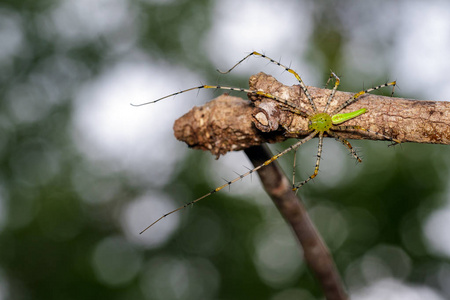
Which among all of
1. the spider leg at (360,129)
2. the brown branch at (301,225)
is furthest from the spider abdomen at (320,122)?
the brown branch at (301,225)

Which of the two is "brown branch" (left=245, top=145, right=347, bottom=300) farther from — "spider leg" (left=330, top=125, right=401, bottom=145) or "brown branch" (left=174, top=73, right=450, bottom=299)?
"spider leg" (left=330, top=125, right=401, bottom=145)

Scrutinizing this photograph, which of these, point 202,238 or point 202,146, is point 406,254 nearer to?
point 202,238

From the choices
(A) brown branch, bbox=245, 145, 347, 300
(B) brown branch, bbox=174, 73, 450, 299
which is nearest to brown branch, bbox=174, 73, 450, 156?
(B) brown branch, bbox=174, 73, 450, 299

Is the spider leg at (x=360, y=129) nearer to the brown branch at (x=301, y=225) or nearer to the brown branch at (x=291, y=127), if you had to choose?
the brown branch at (x=291, y=127)

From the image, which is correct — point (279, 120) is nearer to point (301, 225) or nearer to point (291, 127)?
point (291, 127)

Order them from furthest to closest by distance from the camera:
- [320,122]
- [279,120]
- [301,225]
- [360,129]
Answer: [320,122]
[360,129]
[279,120]
[301,225]

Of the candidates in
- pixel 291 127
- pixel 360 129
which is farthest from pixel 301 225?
pixel 360 129

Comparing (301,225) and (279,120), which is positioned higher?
(279,120)
